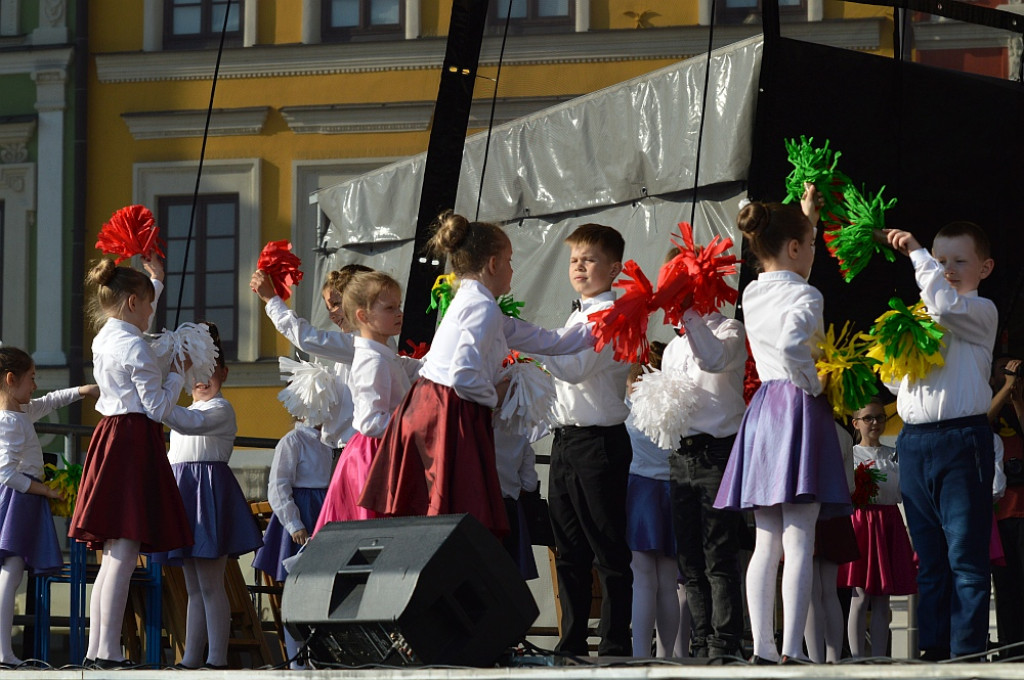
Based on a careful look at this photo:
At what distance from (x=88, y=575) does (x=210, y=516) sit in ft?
3.62

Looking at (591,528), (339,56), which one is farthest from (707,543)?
(339,56)

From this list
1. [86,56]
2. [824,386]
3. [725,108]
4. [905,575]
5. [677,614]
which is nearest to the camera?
[824,386]

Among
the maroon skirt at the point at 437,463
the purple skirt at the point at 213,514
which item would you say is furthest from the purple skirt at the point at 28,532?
the maroon skirt at the point at 437,463

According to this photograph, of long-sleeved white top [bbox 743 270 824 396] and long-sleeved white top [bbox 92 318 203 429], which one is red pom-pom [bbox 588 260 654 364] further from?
long-sleeved white top [bbox 92 318 203 429]

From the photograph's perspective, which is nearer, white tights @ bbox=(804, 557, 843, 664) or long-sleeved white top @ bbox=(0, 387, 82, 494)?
white tights @ bbox=(804, 557, 843, 664)

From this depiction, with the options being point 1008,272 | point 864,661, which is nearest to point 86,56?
point 1008,272

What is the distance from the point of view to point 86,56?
53.3 ft

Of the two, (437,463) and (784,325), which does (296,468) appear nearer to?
(437,463)

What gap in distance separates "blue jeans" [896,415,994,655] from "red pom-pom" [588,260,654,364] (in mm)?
938

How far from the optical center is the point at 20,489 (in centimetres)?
634

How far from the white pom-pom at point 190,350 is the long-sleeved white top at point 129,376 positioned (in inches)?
5.0

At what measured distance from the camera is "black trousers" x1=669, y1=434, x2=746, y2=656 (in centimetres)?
498

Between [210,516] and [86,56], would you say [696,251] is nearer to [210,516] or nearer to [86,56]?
[210,516]

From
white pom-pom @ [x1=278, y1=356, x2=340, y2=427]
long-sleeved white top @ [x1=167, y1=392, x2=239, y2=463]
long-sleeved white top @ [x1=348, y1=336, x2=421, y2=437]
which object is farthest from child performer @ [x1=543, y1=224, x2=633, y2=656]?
long-sleeved white top @ [x1=167, y1=392, x2=239, y2=463]
